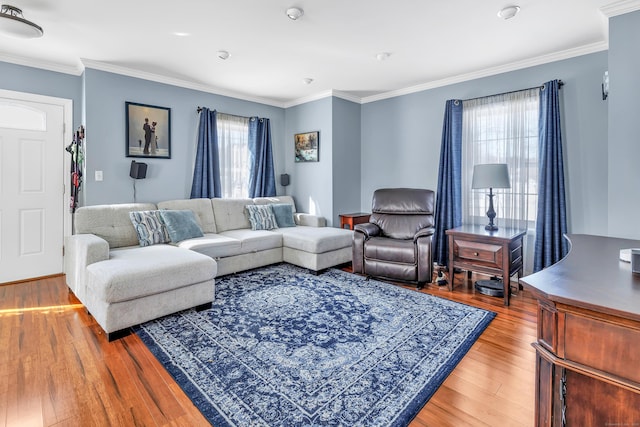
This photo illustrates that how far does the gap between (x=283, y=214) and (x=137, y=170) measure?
77.1 inches

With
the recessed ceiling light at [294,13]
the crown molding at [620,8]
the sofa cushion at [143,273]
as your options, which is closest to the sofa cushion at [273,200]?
the sofa cushion at [143,273]

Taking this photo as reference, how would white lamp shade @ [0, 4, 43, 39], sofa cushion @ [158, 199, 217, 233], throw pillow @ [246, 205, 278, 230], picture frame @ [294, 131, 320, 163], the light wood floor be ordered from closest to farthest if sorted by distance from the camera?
the light wood floor → white lamp shade @ [0, 4, 43, 39] → sofa cushion @ [158, 199, 217, 233] → throw pillow @ [246, 205, 278, 230] → picture frame @ [294, 131, 320, 163]

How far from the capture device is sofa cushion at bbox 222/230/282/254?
3913mm

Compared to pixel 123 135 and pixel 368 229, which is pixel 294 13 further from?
pixel 123 135

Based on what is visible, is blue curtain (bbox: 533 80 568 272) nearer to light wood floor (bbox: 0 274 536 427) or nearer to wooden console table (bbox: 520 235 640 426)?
light wood floor (bbox: 0 274 536 427)

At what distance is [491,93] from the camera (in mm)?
3941

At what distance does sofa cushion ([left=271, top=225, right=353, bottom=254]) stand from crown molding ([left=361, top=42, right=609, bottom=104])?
7.32 feet

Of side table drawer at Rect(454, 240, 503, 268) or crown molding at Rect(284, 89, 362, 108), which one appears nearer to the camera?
side table drawer at Rect(454, 240, 503, 268)

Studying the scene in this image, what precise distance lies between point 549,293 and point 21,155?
4889 millimetres

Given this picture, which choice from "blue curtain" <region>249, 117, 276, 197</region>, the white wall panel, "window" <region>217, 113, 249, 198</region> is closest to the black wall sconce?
"blue curtain" <region>249, 117, 276, 197</region>

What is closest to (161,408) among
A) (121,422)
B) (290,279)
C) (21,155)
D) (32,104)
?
(121,422)

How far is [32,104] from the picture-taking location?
3652mm

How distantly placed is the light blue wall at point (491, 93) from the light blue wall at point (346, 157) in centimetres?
13

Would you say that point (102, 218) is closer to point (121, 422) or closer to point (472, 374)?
point (121, 422)
